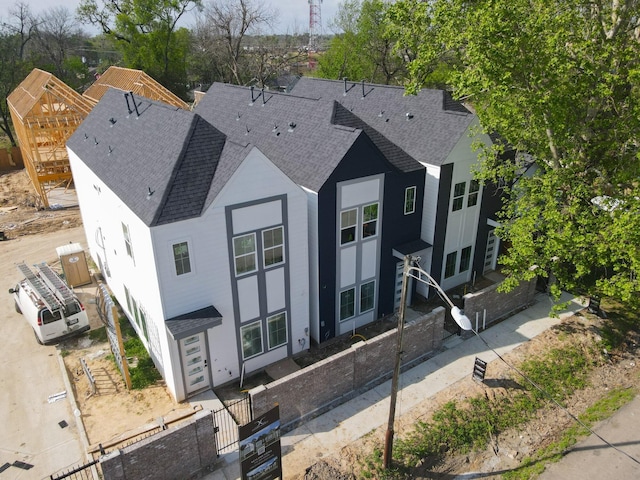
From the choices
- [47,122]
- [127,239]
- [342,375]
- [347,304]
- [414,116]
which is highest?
[414,116]

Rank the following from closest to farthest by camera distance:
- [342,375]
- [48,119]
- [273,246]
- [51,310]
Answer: [342,375] → [273,246] → [51,310] → [48,119]

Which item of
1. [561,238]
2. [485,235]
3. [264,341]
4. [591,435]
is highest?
[561,238]

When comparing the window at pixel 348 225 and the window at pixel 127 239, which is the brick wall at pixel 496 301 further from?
the window at pixel 127 239

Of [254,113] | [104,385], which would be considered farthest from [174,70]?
[104,385]

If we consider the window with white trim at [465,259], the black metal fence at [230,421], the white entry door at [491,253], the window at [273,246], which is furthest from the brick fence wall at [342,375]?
the white entry door at [491,253]

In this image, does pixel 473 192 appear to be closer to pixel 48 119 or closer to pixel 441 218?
pixel 441 218

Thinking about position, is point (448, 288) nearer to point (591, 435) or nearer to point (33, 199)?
point (591, 435)

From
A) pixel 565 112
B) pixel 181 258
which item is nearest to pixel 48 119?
pixel 181 258
